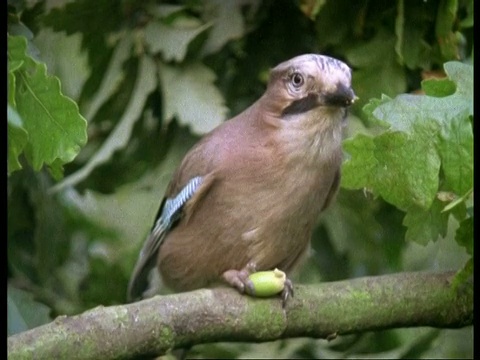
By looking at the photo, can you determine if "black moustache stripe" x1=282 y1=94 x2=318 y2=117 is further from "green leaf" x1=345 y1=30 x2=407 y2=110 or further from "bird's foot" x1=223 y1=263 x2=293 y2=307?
"bird's foot" x1=223 y1=263 x2=293 y2=307

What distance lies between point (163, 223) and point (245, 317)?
1.17 ft

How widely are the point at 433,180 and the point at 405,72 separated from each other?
0.31 meters

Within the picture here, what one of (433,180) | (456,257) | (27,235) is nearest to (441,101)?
(433,180)

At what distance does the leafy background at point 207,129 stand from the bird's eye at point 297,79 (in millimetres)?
66

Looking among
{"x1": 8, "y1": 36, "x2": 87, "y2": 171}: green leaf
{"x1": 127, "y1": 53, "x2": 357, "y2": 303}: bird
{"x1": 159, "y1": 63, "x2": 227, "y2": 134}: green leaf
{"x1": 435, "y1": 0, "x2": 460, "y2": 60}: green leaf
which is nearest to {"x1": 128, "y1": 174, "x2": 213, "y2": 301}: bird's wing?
{"x1": 127, "y1": 53, "x2": 357, "y2": 303}: bird

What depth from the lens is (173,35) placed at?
1730mm

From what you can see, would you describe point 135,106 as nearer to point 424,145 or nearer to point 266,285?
point 266,285

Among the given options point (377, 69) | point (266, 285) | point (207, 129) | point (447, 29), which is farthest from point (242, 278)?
point (447, 29)

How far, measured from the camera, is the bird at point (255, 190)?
163 cm

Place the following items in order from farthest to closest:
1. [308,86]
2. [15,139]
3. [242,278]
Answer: [242,278] < [308,86] < [15,139]

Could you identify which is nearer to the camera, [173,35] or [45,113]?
[45,113]

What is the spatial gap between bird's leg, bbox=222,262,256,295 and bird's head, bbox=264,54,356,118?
25 cm

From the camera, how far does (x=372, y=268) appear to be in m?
1.97

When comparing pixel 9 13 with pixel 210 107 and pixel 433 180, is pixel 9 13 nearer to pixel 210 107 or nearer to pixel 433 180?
pixel 210 107
